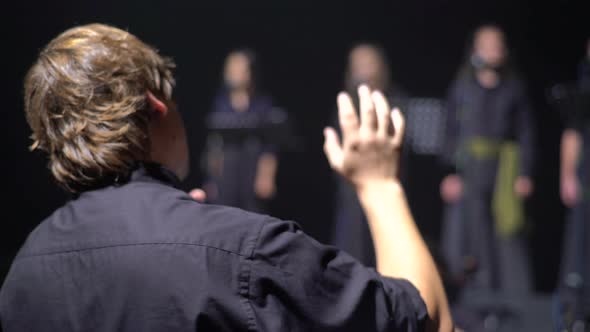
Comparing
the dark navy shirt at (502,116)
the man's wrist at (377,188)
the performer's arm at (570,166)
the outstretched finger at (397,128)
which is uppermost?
the outstretched finger at (397,128)

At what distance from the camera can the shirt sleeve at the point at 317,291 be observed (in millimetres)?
833

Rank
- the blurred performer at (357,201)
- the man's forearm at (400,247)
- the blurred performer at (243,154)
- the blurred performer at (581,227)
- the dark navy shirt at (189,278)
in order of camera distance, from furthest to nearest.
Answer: the blurred performer at (243,154) < the blurred performer at (357,201) < the blurred performer at (581,227) < the man's forearm at (400,247) < the dark navy shirt at (189,278)

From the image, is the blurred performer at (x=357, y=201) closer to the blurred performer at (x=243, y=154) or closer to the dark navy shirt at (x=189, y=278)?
→ the blurred performer at (x=243, y=154)

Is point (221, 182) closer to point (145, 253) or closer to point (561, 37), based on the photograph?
point (561, 37)

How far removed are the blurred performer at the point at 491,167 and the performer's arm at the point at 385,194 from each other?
12.1ft

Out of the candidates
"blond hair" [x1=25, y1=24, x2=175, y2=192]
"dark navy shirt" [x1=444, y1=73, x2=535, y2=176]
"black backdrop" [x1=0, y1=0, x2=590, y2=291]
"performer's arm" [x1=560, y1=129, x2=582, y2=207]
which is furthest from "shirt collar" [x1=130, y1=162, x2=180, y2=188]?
"black backdrop" [x1=0, y1=0, x2=590, y2=291]

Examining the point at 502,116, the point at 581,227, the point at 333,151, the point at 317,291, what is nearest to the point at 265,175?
the point at 502,116

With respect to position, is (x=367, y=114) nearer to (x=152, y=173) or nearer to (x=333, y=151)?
(x=333, y=151)

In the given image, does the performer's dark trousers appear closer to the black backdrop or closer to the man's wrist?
the black backdrop

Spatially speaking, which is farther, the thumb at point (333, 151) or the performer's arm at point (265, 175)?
the performer's arm at point (265, 175)

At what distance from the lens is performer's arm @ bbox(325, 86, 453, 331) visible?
0.94m

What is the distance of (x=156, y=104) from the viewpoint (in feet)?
3.26

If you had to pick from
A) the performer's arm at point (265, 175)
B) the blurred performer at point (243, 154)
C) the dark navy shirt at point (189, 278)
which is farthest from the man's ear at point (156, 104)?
the performer's arm at point (265, 175)

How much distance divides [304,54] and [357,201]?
2009 millimetres
